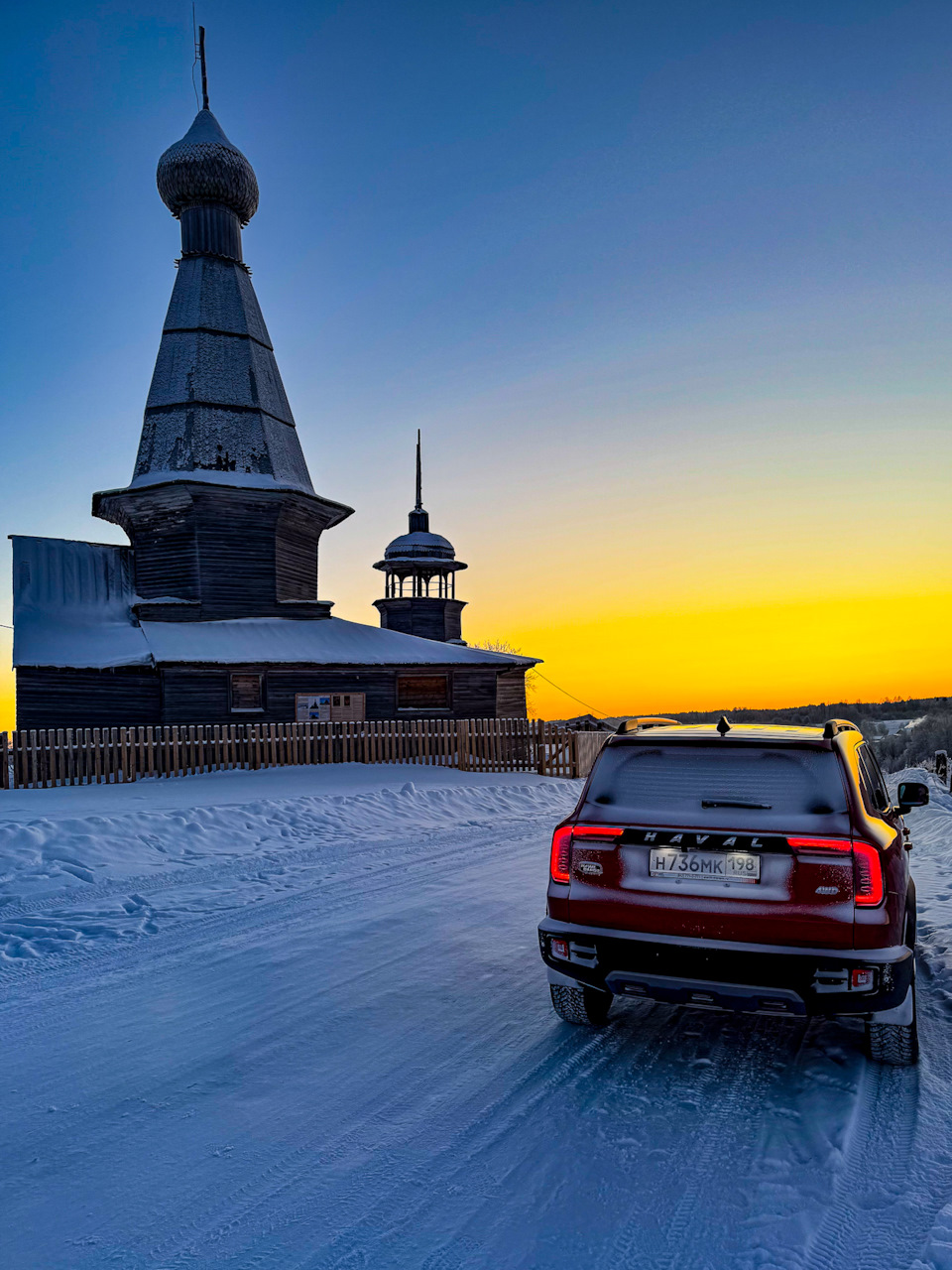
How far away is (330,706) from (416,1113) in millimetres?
21853

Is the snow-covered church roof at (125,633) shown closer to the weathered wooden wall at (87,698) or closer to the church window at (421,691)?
the weathered wooden wall at (87,698)

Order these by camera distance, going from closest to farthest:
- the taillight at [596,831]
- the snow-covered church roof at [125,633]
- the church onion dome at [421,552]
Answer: the taillight at [596,831], the snow-covered church roof at [125,633], the church onion dome at [421,552]

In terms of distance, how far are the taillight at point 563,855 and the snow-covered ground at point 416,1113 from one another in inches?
36.2

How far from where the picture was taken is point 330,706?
24828mm

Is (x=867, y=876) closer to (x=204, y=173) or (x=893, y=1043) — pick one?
(x=893, y=1043)

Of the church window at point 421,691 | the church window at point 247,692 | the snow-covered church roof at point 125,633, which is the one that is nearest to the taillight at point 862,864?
the snow-covered church roof at point 125,633

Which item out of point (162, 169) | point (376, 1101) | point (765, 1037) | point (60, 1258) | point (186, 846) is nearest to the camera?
point (60, 1258)

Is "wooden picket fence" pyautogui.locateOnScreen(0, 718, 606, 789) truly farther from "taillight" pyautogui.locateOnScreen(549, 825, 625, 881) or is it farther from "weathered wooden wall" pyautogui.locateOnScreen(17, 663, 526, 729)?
"taillight" pyautogui.locateOnScreen(549, 825, 625, 881)

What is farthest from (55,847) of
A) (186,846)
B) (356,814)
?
(356,814)

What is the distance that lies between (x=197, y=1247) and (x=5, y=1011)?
9.43ft

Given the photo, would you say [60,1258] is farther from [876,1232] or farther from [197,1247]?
[876,1232]

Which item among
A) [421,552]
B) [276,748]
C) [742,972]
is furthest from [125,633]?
[742,972]

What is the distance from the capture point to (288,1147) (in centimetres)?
320

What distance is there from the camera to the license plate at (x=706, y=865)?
144 inches
